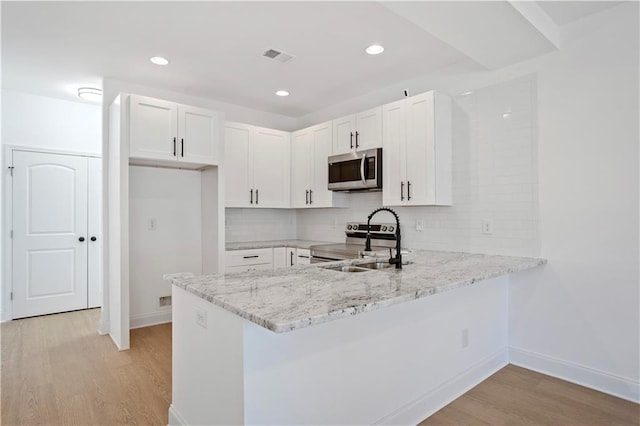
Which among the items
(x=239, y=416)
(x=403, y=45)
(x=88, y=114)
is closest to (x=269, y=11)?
(x=403, y=45)

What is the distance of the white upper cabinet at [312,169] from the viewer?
14.1 feet

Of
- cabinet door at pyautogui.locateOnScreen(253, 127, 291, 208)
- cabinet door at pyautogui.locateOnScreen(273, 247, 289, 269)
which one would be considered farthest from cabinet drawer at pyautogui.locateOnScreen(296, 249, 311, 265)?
cabinet door at pyautogui.locateOnScreen(253, 127, 291, 208)

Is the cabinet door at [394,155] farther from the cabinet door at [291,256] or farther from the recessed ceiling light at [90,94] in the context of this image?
the recessed ceiling light at [90,94]

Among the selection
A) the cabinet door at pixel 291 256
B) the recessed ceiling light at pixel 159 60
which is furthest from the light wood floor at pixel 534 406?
the recessed ceiling light at pixel 159 60

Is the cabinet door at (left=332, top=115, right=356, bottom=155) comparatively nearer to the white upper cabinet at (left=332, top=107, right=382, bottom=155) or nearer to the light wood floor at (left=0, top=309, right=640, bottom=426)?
the white upper cabinet at (left=332, top=107, right=382, bottom=155)

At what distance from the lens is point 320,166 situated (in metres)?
4.35

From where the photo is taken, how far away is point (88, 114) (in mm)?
4789

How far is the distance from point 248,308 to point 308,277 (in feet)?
2.16

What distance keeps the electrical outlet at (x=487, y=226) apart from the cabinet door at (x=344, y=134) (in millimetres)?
1559

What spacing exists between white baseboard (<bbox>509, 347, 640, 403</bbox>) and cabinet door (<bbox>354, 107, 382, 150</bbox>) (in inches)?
88.7

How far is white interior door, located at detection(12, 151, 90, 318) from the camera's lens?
14.1 feet

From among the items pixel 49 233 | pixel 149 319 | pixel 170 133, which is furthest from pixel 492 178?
pixel 49 233

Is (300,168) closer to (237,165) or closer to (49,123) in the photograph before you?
(237,165)

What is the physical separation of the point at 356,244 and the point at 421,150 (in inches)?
55.4
